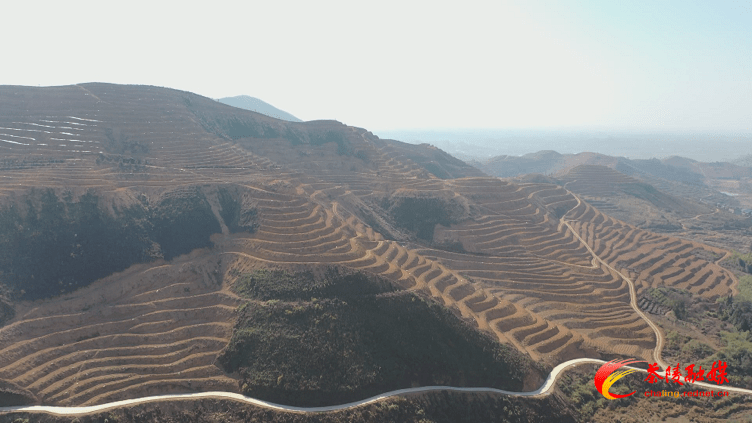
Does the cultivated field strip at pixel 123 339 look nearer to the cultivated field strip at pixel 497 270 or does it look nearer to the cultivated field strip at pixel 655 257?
the cultivated field strip at pixel 497 270

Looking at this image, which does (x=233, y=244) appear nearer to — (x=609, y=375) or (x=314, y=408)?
(x=314, y=408)

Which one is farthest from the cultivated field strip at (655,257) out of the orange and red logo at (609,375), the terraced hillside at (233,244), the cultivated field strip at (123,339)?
the cultivated field strip at (123,339)

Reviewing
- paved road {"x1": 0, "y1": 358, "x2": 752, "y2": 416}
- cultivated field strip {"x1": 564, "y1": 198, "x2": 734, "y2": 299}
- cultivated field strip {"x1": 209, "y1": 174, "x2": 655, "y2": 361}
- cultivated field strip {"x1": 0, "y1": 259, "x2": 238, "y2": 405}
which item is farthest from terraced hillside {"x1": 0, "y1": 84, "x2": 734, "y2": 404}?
paved road {"x1": 0, "y1": 358, "x2": 752, "y2": 416}

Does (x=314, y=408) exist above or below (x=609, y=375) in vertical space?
above

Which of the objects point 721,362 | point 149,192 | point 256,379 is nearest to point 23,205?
point 149,192

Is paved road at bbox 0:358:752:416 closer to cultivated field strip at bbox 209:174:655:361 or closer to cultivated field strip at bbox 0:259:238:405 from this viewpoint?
cultivated field strip at bbox 0:259:238:405

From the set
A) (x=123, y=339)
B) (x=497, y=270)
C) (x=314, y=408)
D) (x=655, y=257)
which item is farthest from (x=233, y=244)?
(x=655, y=257)
